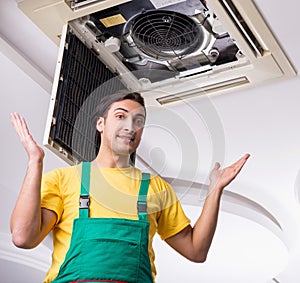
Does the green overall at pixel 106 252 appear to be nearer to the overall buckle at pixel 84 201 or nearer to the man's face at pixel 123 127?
the overall buckle at pixel 84 201

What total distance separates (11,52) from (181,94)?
2.00 ft

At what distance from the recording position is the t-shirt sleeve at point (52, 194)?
1.46m

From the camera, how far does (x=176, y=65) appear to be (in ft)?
7.39

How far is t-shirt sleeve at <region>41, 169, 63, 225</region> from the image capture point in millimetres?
1459

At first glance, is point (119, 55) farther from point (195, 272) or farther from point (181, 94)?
point (195, 272)

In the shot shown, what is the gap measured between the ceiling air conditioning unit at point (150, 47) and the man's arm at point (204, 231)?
541 mm

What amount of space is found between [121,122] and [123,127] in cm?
2

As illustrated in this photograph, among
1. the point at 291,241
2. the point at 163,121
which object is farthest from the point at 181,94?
the point at 291,241

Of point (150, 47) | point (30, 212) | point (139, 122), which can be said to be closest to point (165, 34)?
point (150, 47)

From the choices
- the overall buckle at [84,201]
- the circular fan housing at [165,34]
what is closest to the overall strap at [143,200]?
the overall buckle at [84,201]

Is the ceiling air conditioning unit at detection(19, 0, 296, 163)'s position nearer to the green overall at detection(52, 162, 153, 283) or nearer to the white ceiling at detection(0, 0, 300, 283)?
the white ceiling at detection(0, 0, 300, 283)

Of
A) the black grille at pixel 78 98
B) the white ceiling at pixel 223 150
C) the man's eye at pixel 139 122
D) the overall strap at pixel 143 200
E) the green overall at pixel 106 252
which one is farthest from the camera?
the white ceiling at pixel 223 150

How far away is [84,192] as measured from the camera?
147 cm

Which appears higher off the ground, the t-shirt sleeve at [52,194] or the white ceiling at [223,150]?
the t-shirt sleeve at [52,194]
